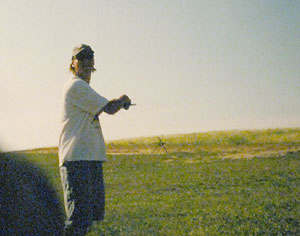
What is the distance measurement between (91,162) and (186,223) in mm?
3754

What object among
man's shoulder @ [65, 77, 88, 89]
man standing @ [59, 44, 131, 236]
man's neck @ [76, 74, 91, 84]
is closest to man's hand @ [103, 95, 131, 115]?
man standing @ [59, 44, 131, 236]

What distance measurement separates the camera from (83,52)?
142 inches

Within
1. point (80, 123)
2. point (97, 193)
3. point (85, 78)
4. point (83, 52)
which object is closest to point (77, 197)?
point (97, 193)

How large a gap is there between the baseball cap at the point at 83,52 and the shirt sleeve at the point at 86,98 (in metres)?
0.31

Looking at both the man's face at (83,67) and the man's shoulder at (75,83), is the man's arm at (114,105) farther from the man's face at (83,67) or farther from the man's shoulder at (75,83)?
the man's face at (83,67)

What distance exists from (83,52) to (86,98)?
0.49 m

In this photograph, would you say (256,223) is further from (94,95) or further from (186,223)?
(94,95)

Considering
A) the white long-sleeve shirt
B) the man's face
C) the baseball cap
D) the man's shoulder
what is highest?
the baseball cap

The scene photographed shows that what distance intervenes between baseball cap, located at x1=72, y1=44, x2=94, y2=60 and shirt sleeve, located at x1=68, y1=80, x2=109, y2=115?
307 millimetres

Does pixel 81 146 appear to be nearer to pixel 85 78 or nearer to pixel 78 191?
pixel 78 191

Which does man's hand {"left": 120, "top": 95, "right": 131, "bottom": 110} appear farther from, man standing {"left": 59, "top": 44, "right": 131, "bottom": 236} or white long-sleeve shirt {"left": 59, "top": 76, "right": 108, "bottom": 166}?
white long-sleeve shirt {"left": 59, "top": 76, "right": 108, "bottom": 166}

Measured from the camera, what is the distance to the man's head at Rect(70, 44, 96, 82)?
362cm

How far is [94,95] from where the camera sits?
3.44 meters

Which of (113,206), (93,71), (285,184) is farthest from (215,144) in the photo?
(93,71)
